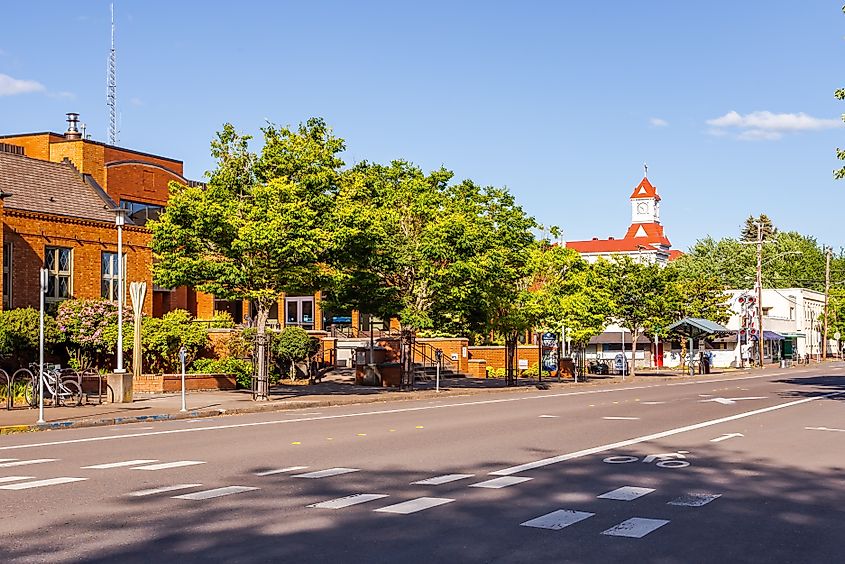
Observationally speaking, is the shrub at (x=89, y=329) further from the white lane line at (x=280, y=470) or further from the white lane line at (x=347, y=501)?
the white lane line at (x=347, y=501)

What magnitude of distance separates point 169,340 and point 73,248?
20.4ft

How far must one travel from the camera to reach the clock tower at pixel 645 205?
158250 mm

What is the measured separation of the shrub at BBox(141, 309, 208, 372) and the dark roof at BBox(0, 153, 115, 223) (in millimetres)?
6698

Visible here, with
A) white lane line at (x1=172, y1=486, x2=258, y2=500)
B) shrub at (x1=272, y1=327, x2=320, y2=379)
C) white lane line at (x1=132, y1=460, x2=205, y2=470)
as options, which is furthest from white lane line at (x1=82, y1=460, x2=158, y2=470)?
shrub at (x1=272, y1=327, x2=320, y2=379)

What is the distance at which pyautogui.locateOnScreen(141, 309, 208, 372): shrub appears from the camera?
35625 millimetres

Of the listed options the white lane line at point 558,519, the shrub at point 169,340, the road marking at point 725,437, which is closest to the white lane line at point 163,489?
the white lane line at point 558,519

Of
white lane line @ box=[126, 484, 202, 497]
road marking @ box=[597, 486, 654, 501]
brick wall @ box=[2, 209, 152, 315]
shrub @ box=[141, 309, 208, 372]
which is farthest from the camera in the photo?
brick wall @ box=[2, 209, 152, 315]

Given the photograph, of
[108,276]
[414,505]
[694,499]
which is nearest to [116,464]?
[414,505]

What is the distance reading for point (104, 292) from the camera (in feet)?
133

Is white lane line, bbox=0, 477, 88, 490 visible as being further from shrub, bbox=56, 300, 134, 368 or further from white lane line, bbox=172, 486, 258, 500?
shrub, bbox=56, 300, 134, 368

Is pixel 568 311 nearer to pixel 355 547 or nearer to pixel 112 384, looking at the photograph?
pixel 112 384

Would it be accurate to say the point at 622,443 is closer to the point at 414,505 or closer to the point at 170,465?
the point at 170,465

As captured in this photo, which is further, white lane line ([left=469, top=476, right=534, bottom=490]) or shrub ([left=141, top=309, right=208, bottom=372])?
shrub ([left=141, top=309, right=208, bottom=372])

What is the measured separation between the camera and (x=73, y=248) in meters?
39.4
